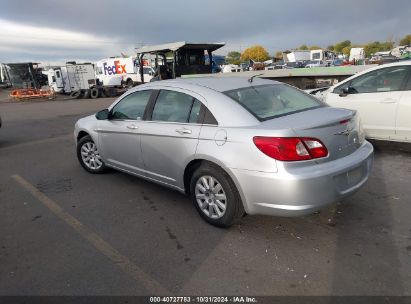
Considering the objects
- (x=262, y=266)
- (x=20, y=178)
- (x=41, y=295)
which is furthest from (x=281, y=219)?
(x=20, y=178)

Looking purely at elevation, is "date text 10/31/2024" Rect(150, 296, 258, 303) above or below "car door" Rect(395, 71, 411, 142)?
below

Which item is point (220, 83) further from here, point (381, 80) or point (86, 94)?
point (86, 94)

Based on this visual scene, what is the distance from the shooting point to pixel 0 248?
357 cm

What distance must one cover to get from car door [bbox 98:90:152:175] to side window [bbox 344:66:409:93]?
4.02 metres

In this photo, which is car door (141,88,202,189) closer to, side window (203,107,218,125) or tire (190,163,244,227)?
side window (203,107,218,125)

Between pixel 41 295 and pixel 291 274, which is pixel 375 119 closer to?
pixel 291 274

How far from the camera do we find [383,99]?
607 centimetres

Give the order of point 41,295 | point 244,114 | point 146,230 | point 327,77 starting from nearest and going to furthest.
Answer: point 41,295 → point 244,114 → point 146,230 → point 327,77

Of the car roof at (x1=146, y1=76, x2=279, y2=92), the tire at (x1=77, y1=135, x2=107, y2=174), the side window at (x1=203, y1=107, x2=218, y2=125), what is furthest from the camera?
the tire at (x1=77, y1=135, x2=107, y2=174)

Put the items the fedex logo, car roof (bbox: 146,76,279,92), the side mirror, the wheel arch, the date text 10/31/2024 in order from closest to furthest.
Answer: the date text 10/31/2024, the wheel arch, car roof (bbox: 146,76,279,92), the side mirror, the fedex logo

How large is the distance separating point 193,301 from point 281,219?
62.2 inches

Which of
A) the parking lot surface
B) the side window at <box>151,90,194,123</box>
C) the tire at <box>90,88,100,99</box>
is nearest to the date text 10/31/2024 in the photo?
the parking lot surface

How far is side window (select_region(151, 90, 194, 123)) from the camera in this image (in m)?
4.04

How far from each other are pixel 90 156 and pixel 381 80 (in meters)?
5.12
